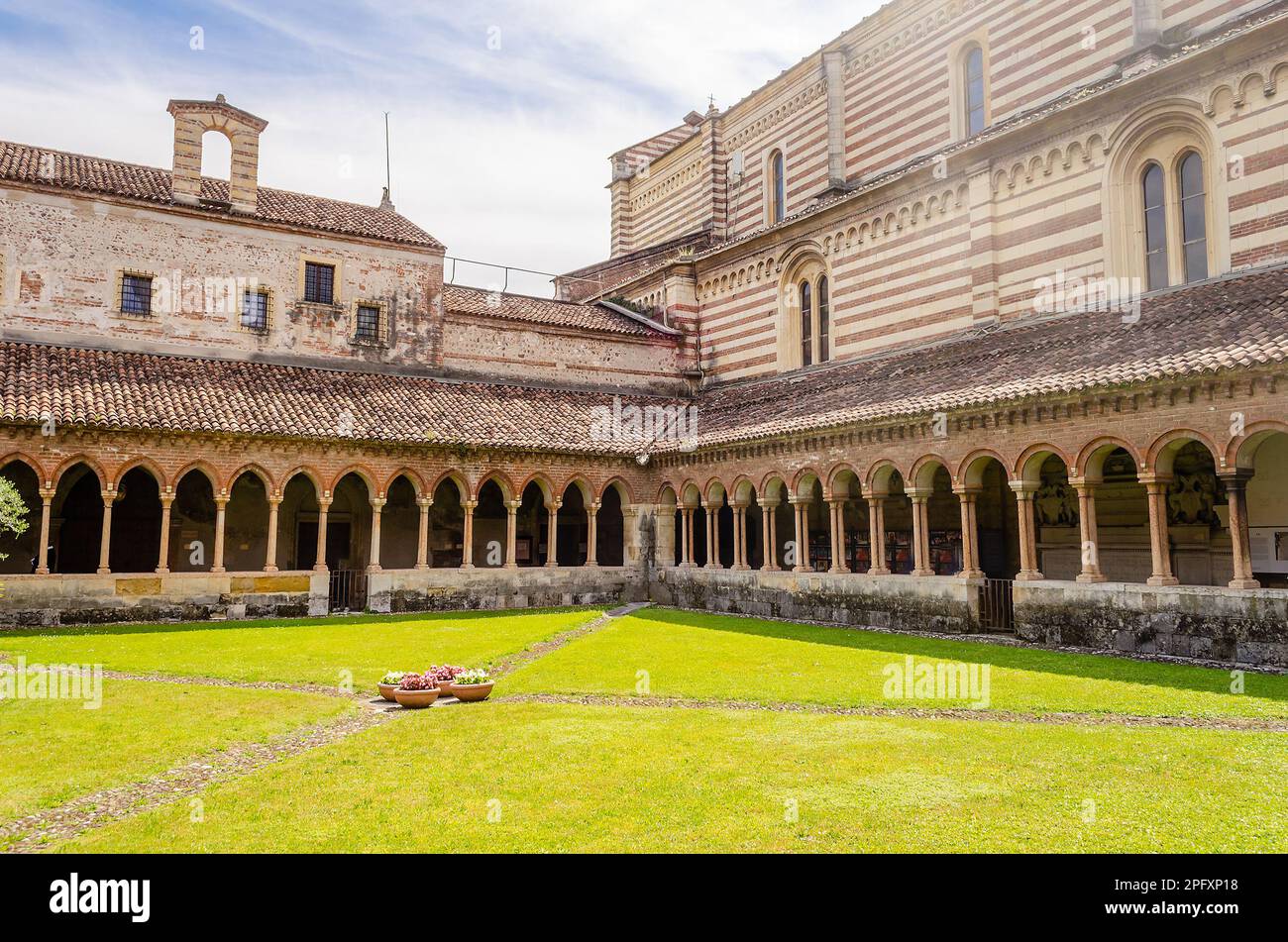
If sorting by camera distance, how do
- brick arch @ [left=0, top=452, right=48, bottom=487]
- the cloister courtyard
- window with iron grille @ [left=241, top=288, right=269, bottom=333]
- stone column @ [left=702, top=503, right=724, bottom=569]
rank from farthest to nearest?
stone column @ [left=702, top=503, right=724, bottom=569] → window with iron grille @ [left=241, top=288, right=269, bottom=333] → brick arch @ [left=0, top=452, right=48, bottom=487] → the cloister courtyard

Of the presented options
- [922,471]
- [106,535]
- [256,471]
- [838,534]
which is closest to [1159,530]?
[922,471]

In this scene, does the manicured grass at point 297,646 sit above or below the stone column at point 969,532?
below

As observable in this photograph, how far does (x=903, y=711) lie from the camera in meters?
10.2

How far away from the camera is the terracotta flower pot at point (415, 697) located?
10.6 metres

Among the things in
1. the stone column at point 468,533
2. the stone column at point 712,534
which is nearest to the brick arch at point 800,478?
the stone column at point 712,534

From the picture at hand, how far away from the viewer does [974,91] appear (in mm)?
24578

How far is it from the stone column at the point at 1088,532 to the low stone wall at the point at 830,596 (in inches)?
98.7

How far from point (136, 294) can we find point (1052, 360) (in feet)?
75.3

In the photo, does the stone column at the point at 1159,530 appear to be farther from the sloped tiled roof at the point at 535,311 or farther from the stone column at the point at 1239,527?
the sloped tiled roof at the point at 535,311

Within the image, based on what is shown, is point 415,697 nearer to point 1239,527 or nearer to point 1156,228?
point 1239,527

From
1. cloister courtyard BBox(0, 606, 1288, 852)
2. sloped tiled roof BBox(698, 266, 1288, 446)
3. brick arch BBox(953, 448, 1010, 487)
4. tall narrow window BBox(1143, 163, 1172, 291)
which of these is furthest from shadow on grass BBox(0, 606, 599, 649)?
tall narrow window BBox(1143, 163, 1172, 291)

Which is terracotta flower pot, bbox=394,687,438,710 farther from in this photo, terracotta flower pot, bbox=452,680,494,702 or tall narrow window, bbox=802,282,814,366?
tall narrow window, bbox=802,282,814,366

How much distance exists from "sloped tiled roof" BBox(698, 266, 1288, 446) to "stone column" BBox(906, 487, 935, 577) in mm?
1907

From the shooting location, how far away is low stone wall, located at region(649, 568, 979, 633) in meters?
18.2
